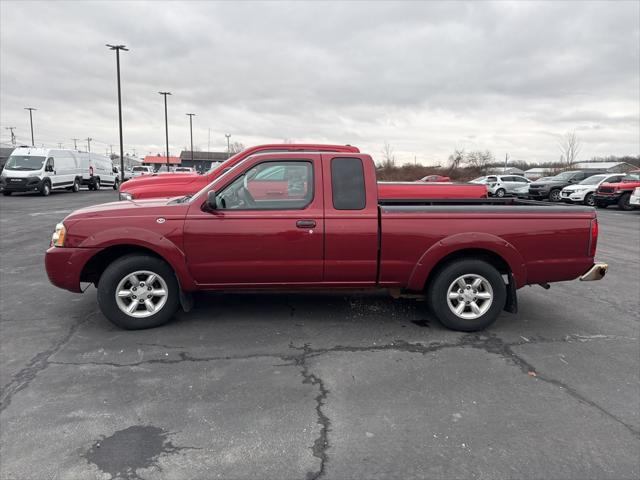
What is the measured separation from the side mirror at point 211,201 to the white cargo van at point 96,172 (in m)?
27.8

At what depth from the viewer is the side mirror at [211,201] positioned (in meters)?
4.34

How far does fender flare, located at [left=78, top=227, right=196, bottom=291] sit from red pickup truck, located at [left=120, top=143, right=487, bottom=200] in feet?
11.6

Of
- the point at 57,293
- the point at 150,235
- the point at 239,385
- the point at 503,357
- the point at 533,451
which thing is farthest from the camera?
the point at 57,293

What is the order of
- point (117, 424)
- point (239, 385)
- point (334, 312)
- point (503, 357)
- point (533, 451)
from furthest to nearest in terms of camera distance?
point (334, 312) < point (503, 357) < point (239, 385) < point (117, 424) < point (533, 451)

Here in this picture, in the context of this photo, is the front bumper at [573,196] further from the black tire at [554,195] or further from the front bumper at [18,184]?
the front bumper at [18,184]

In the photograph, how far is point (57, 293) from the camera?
5898 millimetres

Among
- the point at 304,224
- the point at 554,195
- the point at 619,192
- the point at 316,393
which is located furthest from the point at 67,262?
the point at 554,195

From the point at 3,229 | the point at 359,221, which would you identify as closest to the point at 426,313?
the point at 359,221

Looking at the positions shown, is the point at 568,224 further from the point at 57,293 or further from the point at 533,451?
the point at 57,293

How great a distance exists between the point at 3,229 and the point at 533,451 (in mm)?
13063

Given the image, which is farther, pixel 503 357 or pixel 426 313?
pixel 426 313

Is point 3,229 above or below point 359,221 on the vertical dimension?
below

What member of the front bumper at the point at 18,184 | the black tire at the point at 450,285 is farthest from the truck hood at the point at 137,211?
the front bumper at the point at 18,184

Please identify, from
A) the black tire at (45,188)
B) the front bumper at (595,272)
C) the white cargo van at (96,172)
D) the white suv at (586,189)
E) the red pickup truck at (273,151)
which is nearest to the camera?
the front bumper at (595,272)
